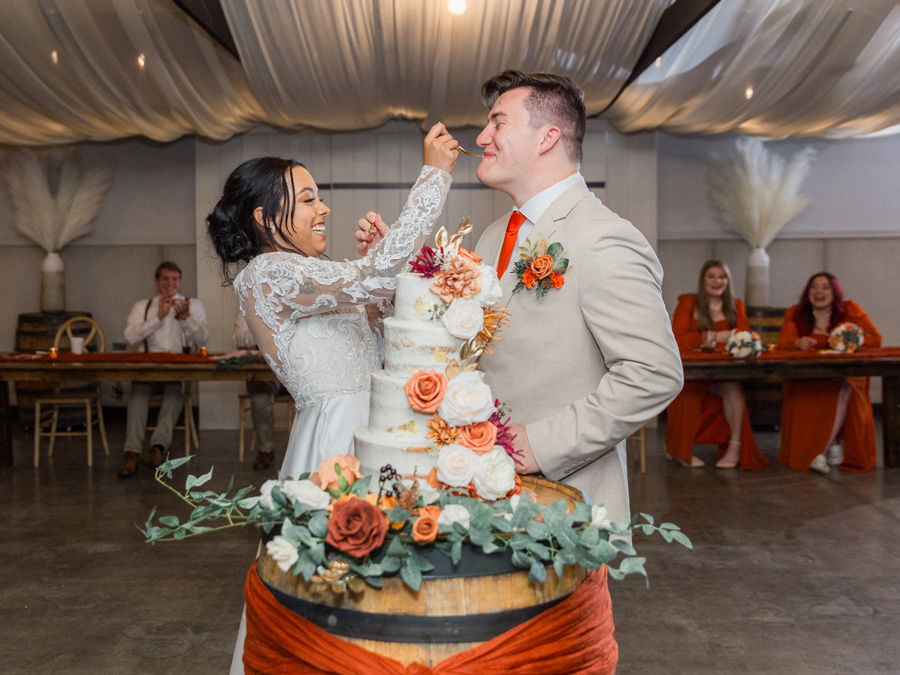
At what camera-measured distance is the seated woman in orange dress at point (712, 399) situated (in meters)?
6.27

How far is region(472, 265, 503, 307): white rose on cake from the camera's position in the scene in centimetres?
139

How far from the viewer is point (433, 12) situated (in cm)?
514

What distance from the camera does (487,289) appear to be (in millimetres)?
1397

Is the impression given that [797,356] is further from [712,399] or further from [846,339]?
[712,399]

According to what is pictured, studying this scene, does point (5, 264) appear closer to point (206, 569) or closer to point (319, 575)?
point (206, 569)

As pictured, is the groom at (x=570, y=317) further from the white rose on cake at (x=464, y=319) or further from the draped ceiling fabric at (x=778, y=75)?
the draped ceiling fabric at (x=778, y=75)

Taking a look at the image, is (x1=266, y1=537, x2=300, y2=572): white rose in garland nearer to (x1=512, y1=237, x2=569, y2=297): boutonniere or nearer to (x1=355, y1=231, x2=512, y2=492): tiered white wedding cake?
(x1=355, y1=231, x2=512, y2=492): tiered white wedding cake

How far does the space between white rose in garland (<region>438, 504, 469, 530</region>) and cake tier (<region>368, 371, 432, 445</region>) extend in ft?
0.69

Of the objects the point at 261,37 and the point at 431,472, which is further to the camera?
the point at 261,37

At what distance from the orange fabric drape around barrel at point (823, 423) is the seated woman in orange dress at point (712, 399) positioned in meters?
0.31

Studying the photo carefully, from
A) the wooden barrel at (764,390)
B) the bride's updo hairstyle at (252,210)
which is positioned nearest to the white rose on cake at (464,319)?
the bride's updo hairstyle at (252,210)

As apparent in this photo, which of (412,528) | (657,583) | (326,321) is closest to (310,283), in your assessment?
(326,321)

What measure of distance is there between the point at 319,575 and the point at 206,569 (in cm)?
320

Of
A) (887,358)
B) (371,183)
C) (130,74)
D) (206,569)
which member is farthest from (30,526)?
(887,358)
